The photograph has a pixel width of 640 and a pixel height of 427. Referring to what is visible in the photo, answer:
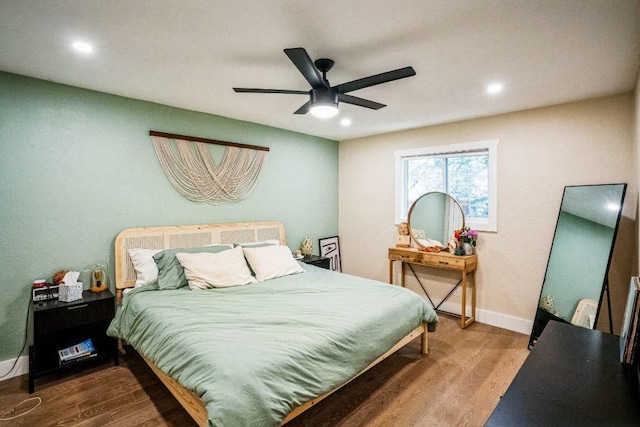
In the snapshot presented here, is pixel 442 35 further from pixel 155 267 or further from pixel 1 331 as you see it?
pixel 1 331

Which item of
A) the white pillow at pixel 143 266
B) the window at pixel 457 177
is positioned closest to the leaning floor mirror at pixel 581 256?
the window at pixel 457 177

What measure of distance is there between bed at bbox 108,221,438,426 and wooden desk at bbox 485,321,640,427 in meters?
1.06

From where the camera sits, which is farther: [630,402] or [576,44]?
[576,44]

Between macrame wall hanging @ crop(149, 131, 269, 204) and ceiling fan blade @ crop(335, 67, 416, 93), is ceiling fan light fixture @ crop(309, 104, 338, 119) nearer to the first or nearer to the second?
ceiling fan blade @ crop(335, 67, 416, 93)

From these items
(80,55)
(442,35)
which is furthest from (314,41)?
(80,55)

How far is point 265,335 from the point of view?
2.03 m

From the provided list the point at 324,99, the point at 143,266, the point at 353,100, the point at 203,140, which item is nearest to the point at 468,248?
the point at 353,100

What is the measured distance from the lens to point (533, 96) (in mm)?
3080

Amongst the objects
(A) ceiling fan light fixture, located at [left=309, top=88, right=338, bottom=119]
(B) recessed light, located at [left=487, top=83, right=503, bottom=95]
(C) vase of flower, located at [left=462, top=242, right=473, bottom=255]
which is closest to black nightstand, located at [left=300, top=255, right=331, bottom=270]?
(C) vase of flower, located at [left=462, top=242, right=473, bottom=255]

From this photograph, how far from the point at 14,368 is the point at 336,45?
3615 millimetres

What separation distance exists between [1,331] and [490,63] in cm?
438

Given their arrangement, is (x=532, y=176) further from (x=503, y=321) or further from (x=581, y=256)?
(x=503, y=321)

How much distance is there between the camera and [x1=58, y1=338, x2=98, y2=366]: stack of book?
2645mm

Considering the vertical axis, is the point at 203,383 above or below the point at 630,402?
below
